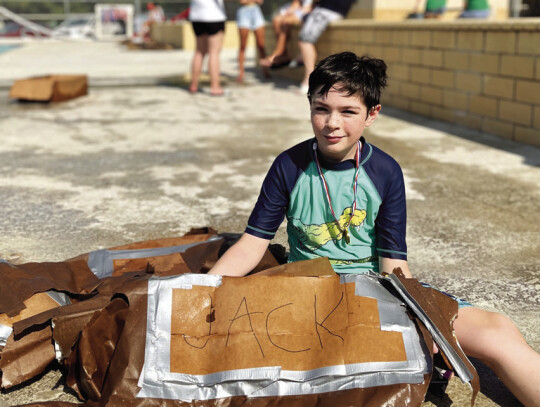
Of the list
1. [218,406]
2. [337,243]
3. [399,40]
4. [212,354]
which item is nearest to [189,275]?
[212,354]

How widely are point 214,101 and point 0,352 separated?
238 inches

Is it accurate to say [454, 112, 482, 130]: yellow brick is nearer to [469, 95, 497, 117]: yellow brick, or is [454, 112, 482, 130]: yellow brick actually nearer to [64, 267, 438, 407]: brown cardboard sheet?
[469, 95, 497, 117]: yellow brick

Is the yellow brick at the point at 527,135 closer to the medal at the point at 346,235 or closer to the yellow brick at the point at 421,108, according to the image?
the yellow brick at the point at 421,108

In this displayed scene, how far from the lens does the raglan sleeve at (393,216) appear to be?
2139 millimetres

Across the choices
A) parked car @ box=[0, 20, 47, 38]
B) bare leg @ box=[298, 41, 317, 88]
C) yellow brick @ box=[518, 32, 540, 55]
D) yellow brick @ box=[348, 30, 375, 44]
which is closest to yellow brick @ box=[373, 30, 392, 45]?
yellow brick @ box=[348, 30, 375, 44]

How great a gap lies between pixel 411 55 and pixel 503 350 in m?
5.39

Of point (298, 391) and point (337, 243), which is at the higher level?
point (337, 243)

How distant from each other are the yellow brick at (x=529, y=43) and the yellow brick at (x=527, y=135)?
1.93ft

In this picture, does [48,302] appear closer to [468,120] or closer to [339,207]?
[339,207]

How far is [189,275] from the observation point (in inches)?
74.3

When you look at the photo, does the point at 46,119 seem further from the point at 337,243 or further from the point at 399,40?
the point at 337,243

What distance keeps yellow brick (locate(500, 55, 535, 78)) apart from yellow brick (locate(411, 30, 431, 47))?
3.77 ft

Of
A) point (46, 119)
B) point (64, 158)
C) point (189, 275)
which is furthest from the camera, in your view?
point (46, 119)

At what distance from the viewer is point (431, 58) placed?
21.4ft
